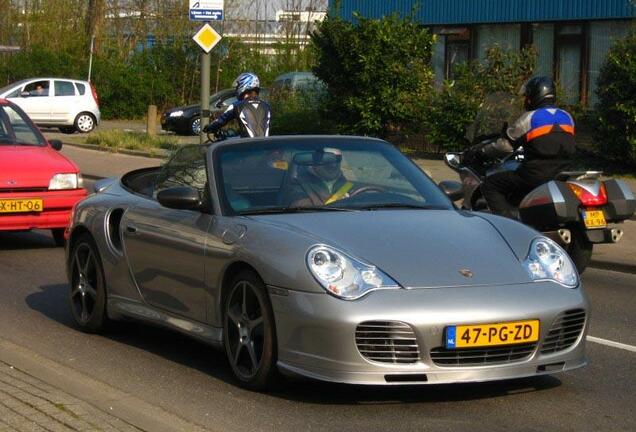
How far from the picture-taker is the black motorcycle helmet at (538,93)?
11.5 m

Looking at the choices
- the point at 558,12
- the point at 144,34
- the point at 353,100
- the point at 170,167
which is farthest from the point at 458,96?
the point at 144,34

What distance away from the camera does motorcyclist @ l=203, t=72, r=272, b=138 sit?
1357cm

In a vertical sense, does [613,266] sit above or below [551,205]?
below

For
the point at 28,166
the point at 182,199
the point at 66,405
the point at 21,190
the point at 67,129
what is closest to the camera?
the point at 66,405

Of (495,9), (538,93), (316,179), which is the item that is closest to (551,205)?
(538,93)

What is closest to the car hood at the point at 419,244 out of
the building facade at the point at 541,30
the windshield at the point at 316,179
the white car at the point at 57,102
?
the windshield at the point at 316,179

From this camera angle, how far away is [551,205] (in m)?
11.2


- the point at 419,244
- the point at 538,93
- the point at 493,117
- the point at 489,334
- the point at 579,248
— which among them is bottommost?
the point at 579,248

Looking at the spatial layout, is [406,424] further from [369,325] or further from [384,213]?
[384,213]

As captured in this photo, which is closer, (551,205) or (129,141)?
(551,205)

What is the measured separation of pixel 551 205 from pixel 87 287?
4381 millimetres

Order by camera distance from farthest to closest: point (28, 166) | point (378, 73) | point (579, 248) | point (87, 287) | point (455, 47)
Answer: point (455, 47)
point (378, 73)
point (28, 166)
point (579, 248)
point (87, 287)

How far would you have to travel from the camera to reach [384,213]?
716 centimetres

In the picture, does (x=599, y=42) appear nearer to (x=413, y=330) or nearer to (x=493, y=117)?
(x=493, y=117)
